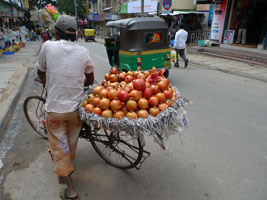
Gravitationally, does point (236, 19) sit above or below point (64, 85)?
above

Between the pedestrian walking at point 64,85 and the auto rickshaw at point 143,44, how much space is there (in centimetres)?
409

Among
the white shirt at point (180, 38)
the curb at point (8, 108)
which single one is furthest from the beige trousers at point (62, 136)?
the white shirt at point (180, 38)

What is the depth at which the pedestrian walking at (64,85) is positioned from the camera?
76.9 inches

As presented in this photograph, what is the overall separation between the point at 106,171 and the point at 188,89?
4.05m

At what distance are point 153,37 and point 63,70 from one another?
5.04m

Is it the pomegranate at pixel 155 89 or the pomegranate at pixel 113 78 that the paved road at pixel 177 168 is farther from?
the pomegranate at pixel 113 78

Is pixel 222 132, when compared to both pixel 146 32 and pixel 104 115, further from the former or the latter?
pixel 146 32

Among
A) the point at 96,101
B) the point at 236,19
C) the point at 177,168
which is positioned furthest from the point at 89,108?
the point at 236,19

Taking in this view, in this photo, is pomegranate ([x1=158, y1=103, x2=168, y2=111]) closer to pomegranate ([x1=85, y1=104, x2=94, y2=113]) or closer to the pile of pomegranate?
the pile of pomegranate

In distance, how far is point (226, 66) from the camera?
29.3 ft

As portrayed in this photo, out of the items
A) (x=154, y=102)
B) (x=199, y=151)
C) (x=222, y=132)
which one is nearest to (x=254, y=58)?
(x=222, y=132)

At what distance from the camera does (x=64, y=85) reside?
201cm

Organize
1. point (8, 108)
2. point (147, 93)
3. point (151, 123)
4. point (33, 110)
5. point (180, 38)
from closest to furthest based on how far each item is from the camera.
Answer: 1. point (151, 123)
2. point (147, 93)
3. point (33, 110)
4. point (8, 108)
5. point (180, 38)

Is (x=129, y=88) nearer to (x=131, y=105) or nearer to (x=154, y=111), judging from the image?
(x=131, y=105)
